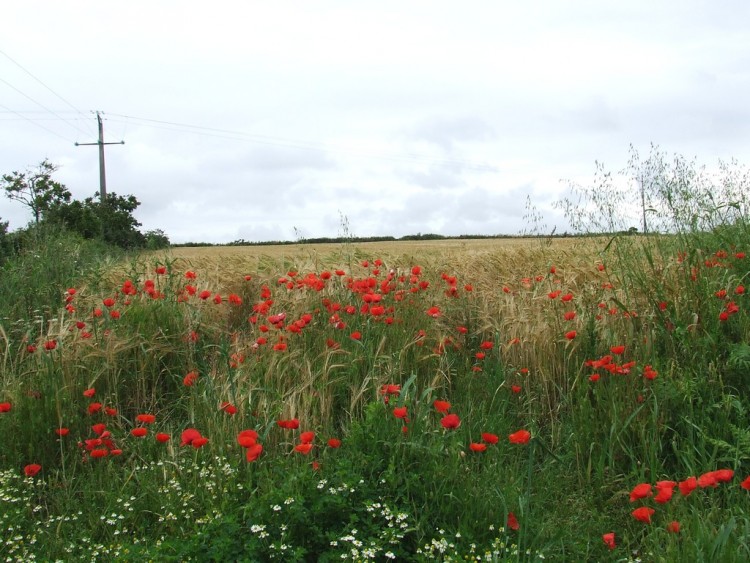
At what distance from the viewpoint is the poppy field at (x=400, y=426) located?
98.7 inches

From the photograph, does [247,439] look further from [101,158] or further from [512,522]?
[101,158]

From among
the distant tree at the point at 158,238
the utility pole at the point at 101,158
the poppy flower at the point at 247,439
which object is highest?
the utility pole at the point at 101,158

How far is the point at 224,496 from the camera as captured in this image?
8.87ft

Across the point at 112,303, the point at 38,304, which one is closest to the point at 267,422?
the point at 112,303

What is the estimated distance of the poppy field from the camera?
98.7 inches

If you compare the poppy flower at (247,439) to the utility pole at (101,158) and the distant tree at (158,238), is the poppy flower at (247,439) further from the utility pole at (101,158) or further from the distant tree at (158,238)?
the utility pole at (101,158)

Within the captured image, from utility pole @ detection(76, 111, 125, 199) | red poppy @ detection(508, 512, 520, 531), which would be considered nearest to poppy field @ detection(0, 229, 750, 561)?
red poppy @ detection(508, 512, 520, 531)

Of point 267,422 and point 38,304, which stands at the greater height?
point 38,304

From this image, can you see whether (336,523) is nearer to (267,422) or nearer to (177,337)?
(267,422)

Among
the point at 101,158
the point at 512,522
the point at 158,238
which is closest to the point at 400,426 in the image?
the point at 512,522

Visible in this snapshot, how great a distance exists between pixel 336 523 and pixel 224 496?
52 cm

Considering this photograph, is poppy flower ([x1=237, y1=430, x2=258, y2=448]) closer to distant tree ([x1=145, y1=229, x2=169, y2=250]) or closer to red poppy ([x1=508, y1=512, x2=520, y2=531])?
red poppy ([x1=508, y1=512, x2=520, y2=531])

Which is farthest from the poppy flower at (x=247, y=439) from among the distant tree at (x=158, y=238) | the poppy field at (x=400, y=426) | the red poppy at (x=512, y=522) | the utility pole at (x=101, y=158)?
the utility pole at (x=101, y=158)

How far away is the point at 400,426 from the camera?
2.87 meters
